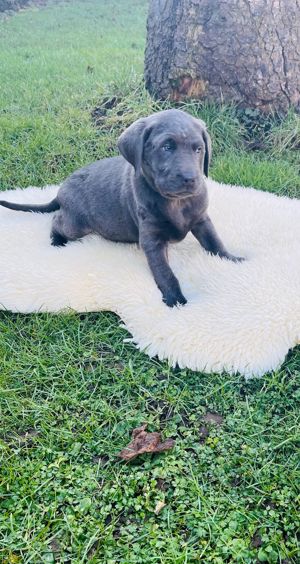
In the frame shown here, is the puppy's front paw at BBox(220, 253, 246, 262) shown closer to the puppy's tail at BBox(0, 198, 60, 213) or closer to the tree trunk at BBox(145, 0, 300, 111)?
the puppy's tail at BBox(0, 198, 60, 213)

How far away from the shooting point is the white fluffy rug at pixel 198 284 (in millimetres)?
2838

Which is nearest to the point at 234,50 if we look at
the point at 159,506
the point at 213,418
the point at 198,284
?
the point at 198,284

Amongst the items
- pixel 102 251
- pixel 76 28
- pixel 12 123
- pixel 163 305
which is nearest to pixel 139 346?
pixel 163 305

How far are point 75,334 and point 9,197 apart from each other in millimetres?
1849

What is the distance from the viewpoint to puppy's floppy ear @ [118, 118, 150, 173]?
3.06m

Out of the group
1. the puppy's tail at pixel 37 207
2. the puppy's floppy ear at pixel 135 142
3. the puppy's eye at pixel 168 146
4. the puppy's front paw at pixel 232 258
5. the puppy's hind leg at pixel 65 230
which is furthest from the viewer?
the puppy's tail at pixel 37 207

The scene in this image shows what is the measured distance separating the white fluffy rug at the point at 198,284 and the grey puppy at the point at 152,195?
0.11 metres

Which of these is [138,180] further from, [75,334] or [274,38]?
[274,38]

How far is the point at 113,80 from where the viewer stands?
20.1ft

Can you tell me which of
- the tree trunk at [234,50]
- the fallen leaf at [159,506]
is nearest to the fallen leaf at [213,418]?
the fallen leaf at [159,506]

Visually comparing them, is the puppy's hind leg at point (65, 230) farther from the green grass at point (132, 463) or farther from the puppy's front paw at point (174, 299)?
the puppy's front paw at point (174, 299)

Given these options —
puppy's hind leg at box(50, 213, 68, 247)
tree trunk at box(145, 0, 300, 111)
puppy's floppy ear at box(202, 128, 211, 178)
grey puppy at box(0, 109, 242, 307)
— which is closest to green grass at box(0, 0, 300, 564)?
grey puppy at box(0, 109, 242, 307)

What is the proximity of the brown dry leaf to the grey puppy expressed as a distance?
884 millimetres

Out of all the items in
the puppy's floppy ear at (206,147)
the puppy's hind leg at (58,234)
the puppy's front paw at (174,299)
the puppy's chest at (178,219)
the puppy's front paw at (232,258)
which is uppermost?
the puppy's floppy ear at (206,147)
